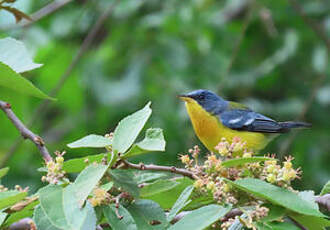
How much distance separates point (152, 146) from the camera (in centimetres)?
158

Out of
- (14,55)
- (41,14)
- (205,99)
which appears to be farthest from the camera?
(205,99)

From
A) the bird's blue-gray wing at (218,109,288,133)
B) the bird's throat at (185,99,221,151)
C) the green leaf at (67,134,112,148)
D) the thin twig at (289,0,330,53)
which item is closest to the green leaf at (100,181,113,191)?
the green leaf at (67,134,112,148)

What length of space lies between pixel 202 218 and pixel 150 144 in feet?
0.81

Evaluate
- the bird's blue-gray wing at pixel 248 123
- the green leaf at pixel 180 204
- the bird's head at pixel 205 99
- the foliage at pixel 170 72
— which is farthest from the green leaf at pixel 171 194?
the bird's head at pixel 205 99

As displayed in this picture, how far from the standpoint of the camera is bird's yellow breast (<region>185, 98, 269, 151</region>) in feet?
14.0

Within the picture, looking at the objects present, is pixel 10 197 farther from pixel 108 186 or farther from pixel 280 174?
pixel 280 174

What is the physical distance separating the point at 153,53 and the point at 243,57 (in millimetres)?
1060

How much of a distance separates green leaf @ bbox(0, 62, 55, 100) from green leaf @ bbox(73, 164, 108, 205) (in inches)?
13.9

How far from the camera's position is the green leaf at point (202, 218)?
147cm

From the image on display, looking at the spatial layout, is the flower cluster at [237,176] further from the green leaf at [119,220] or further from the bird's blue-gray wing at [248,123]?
the bird's blue-gray wing at [248,123]

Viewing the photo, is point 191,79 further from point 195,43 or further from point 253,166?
point 253,166

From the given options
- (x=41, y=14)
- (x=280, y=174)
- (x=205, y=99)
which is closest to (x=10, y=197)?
(x=280, y=174)

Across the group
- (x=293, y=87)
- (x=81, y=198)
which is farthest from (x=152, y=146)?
Answer: (x=293, y=87)

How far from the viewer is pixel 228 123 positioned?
447 cm
